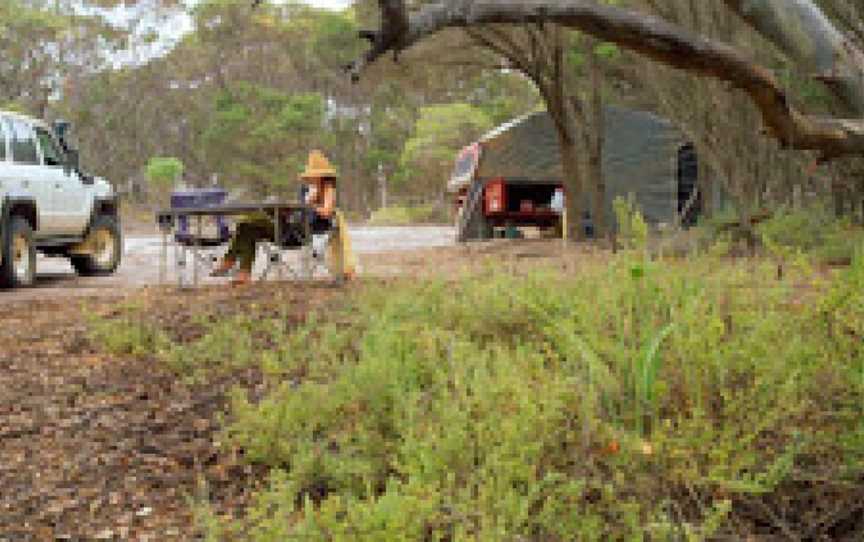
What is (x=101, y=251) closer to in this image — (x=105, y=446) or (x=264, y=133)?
(x=105, y=446)

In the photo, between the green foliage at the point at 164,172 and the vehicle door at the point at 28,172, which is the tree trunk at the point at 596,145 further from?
the green foliage at the point at 164,172

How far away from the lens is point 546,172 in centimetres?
1922

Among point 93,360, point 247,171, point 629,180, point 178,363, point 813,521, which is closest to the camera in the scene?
point 813,521

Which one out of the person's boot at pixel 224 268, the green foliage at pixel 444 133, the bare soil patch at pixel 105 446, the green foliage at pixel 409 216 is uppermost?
the green foliage at pixel 444 133

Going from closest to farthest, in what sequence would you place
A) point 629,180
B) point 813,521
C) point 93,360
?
point 813,521
point 93,360
point 629,180

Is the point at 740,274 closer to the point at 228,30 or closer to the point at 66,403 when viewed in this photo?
the point at 66,403

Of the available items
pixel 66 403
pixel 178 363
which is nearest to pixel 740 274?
pixel 178 363

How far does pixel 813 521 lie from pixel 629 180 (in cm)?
A: 1735

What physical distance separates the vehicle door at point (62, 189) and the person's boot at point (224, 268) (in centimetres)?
298

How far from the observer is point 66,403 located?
168 inches

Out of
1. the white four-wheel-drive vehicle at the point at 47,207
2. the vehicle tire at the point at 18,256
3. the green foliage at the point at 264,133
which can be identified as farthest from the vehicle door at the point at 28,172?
the green foliage at the point at 264,133

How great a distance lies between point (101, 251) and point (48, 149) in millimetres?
1725

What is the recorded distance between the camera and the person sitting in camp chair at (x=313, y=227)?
8498 millimetres

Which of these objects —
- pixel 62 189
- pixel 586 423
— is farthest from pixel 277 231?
pixel 586 423
